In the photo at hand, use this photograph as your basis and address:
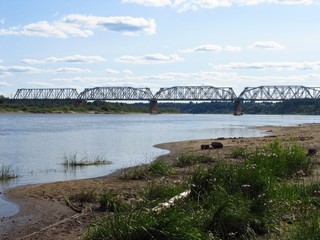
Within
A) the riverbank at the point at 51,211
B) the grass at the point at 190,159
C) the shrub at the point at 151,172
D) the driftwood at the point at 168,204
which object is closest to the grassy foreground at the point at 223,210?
the driftwood at the point at 168,204

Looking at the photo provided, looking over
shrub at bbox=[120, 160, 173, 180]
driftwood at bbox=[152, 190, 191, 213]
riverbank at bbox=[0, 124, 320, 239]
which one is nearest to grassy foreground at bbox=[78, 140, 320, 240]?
driftwood at bbox=[152, 190, 191, 213]

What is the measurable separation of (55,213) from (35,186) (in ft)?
18.2

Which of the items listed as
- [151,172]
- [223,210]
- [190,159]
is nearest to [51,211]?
[151,172]

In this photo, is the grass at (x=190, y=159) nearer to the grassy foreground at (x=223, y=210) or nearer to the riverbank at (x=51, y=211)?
the riverbank at (x=51, y=211)

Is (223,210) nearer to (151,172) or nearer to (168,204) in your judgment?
(168,204)

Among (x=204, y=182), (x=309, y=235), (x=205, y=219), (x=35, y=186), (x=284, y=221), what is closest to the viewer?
(x=309, y=235)

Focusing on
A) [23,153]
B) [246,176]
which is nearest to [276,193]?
[246,176]

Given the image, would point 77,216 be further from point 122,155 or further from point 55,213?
point 122,155

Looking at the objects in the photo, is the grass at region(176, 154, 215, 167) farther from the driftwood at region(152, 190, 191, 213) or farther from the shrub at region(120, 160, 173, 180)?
the driftwood at region(152, 190, 191, 213)

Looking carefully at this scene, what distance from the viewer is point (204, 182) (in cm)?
1205

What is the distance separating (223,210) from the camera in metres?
9.63

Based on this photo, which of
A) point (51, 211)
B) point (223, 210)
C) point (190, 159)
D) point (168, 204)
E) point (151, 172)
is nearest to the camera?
point (223, 210)

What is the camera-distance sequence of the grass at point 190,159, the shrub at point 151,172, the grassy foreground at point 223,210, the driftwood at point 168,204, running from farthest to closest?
the grass at point 190,159
the shrub at point 151,172
the driftwood at point 168,204
the grassy foreground at point 223,210

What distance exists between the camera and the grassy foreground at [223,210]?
27.6 feet
